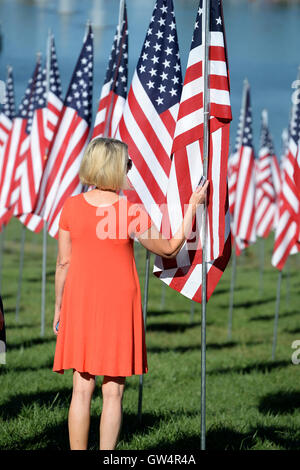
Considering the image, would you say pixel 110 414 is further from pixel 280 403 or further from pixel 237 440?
pixel 280 403

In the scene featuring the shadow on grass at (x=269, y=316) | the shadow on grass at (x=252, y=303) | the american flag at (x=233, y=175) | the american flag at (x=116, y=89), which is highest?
the american flag at (x=116, y=89)

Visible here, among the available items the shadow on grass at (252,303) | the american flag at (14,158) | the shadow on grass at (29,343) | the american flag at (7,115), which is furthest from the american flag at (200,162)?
the shadow on grass at (252,303)

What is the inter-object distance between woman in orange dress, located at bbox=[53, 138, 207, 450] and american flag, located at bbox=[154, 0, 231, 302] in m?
0.97

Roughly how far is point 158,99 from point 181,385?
3890 mm

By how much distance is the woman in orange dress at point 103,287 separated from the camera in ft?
14.9

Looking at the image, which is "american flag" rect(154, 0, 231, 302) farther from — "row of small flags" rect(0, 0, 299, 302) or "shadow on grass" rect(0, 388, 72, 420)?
"shadow on grass" rect(0, 388, 72, 420)

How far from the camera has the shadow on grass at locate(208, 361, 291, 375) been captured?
1031 centimetres

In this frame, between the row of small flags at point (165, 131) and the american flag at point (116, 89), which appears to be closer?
the row of small flags at point (165, 131)

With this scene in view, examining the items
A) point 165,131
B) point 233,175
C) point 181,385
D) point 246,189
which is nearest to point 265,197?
point 233,175

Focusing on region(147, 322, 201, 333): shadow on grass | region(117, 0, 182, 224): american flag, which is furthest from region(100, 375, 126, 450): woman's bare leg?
region(147, 322, 201, 333): shadow on grass

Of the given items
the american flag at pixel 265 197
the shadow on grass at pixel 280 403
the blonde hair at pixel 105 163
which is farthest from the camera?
the american flag at pixel 265 197

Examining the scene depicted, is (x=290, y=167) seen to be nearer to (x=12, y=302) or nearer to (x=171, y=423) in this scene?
(x=171, y=423)

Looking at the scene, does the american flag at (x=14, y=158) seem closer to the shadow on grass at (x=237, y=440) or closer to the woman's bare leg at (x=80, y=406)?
the shadow on grass at (x=237, y=440)

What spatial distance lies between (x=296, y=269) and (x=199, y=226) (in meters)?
25.7
